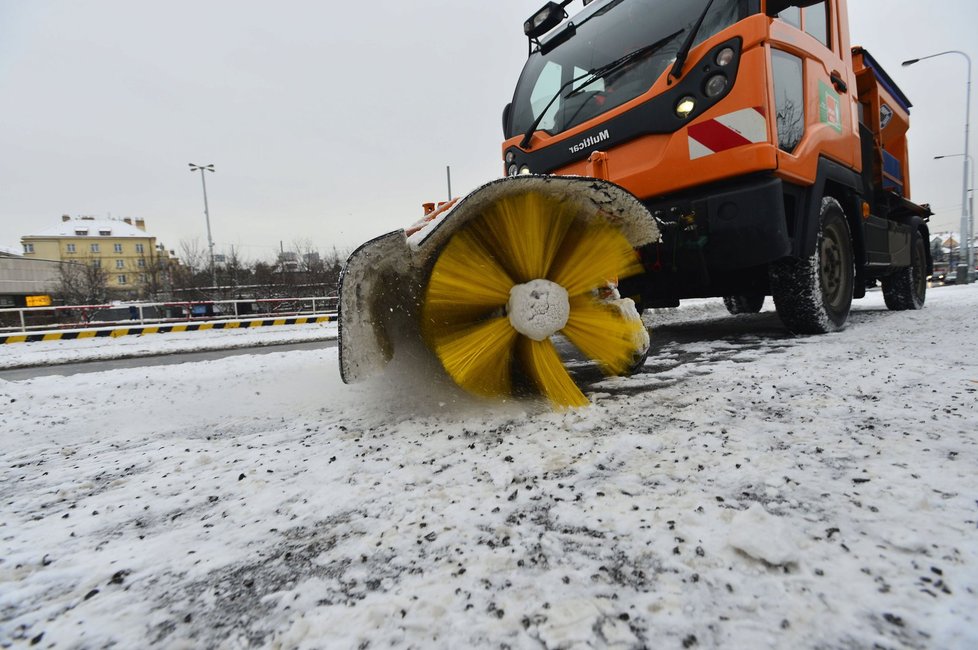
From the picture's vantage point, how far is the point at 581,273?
2.19m

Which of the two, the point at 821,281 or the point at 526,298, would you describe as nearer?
the point at 526,298

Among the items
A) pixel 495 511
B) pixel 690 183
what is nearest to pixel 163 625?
pixel 495 511

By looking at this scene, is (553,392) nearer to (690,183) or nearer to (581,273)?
(581,273)

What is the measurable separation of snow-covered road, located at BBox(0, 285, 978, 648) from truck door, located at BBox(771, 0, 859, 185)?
1624mm

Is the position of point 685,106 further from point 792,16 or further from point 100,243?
point 100,243

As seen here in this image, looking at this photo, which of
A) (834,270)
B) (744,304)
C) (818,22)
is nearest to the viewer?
(818,22)

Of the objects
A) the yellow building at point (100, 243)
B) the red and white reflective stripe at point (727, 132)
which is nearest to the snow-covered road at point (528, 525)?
the red and white reflective stripe at point (727, 132)

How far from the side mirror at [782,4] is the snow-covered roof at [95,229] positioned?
8025 centimetres

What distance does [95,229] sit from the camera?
6359cm

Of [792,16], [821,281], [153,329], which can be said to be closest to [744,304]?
[821,281]

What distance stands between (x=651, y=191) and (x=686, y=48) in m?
0.84

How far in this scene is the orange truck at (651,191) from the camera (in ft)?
6.81

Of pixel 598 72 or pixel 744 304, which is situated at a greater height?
pixel 598 72

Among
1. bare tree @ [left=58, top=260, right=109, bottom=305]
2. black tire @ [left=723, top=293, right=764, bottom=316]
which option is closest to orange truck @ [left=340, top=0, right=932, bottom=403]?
black tire @ [left=723, top=293, right=764, bottom=316]
